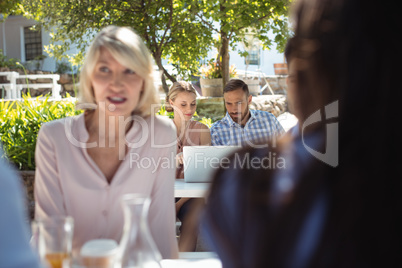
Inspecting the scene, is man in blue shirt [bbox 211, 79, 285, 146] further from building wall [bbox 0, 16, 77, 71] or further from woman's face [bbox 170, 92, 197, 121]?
building wall [bbox 0, 16, 77, 71]

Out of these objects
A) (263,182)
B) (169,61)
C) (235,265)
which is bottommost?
(235,265)

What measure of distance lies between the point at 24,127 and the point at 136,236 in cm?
494

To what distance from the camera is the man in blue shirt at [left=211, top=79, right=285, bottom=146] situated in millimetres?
4602

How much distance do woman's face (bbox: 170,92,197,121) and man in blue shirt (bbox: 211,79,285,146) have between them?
39 cm

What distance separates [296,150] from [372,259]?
214 mm

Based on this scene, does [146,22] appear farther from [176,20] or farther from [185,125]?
[185,125]

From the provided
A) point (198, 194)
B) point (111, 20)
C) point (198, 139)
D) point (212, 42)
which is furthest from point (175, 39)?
point (198, 194)

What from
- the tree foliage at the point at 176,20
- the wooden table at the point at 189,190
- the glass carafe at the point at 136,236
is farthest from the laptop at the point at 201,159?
the tree foliage at the point at 176,20

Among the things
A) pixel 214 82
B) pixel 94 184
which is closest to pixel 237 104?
pixel 94 184

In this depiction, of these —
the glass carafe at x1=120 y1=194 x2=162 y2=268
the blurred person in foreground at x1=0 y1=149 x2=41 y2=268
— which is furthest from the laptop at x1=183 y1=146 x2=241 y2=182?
the blurred person in foreground at x1=0 y1=149 x2=41 y2=268

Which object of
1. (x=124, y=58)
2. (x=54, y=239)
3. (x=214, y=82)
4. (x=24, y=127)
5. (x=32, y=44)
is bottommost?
(x=54, y=239)

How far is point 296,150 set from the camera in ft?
2.71

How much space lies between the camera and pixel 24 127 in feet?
18.4

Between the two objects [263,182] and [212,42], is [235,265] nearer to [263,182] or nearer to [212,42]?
[263,182]
